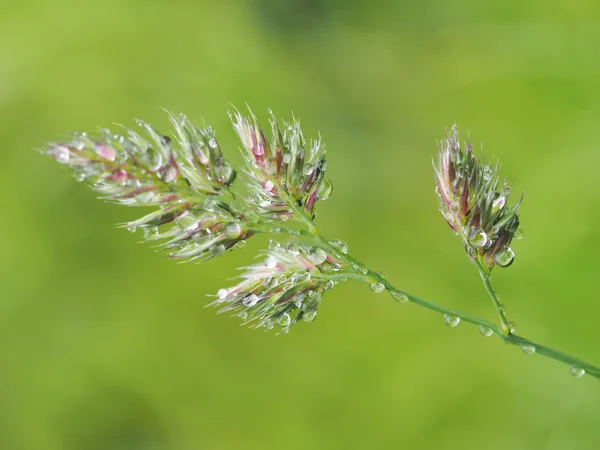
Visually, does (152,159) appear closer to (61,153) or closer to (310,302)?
(61,153)

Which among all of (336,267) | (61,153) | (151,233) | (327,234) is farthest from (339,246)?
(327,234)

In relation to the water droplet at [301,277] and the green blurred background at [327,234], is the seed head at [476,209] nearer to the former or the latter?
the water droplet at [301,277]

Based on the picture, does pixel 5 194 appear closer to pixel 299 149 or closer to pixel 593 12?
pixel 299 149

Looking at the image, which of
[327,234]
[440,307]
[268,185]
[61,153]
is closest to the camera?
[61,153]

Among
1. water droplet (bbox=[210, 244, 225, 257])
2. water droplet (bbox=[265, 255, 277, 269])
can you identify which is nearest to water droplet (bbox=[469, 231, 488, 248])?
water droplet (bbox=[265, 255, 277, 269])

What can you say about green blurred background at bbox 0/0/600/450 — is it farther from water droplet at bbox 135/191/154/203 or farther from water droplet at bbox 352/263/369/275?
water droplet at bbox 135/191/154/203

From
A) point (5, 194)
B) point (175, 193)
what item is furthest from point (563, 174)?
point (5, 194)
